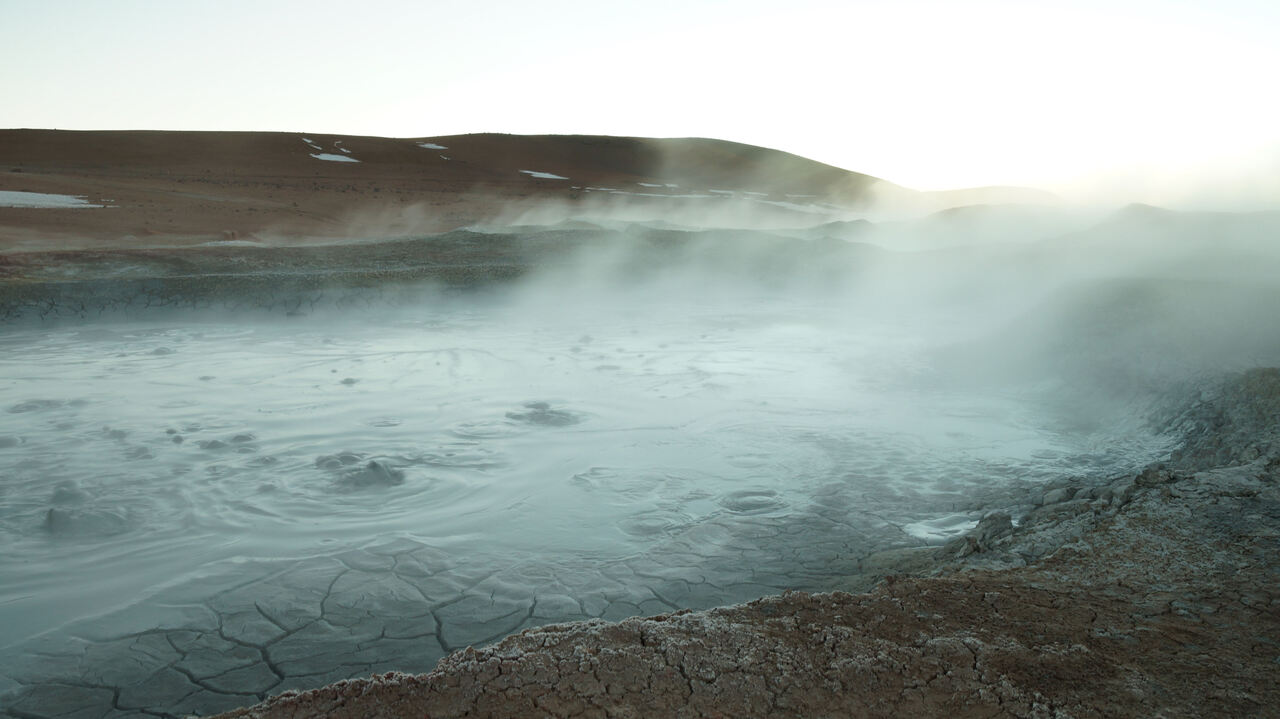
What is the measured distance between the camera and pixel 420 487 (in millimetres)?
4555

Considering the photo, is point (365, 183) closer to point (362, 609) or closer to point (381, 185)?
point (381, 185)

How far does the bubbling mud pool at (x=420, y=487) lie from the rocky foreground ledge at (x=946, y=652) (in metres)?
0.66

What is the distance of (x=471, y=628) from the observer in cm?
294

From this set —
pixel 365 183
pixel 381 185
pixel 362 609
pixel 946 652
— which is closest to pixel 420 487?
pixel 362 609

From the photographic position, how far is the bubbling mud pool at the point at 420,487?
2.99m

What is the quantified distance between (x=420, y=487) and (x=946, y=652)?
3122 mm

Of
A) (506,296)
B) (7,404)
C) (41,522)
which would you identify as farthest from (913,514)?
(506,296)

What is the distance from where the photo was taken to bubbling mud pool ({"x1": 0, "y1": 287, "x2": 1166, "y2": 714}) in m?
2.99

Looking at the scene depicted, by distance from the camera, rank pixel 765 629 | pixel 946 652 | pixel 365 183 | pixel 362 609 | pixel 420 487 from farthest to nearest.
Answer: pixel 365 183 → pixel 420 487 → pixel 362 609 → pixel 765 629 → pixel 946 652

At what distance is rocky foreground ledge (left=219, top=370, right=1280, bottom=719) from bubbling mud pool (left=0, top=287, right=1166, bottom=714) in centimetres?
66

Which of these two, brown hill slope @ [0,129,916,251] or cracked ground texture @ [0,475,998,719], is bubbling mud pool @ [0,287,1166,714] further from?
brown hill slope @ [0,129,916,251]

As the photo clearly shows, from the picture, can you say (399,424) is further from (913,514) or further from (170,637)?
(913,514)

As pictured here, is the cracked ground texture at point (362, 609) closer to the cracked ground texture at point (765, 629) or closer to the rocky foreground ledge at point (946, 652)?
the cracked ground texture at point (765, 629)

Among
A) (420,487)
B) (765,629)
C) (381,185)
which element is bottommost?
(420,487)
